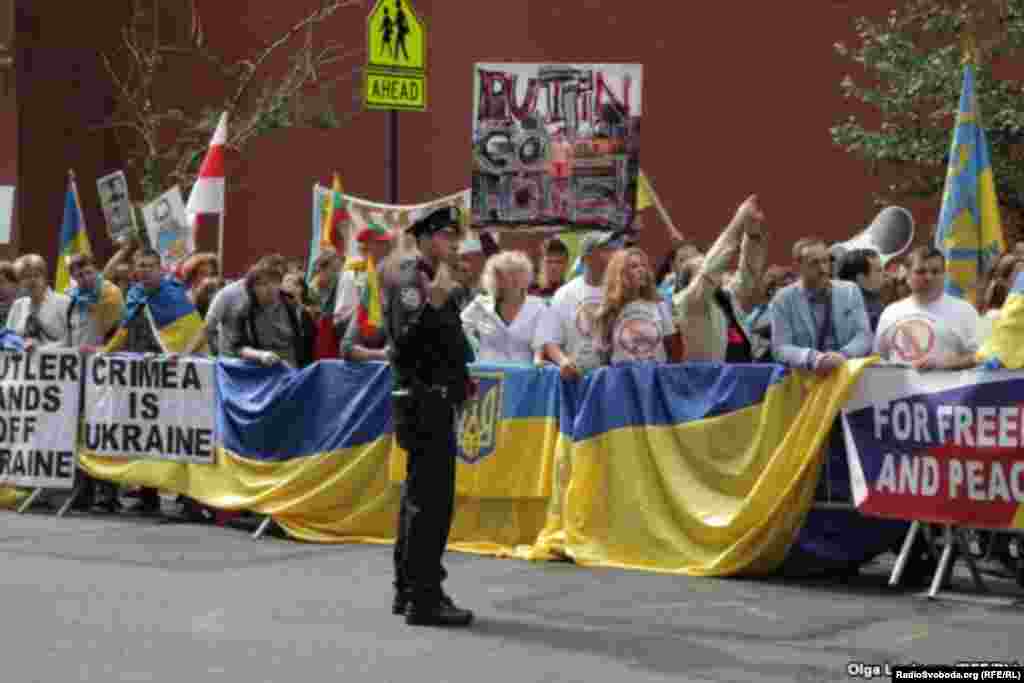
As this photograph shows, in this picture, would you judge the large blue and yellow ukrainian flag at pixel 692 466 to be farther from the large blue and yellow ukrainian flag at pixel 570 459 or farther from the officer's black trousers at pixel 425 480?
the officer's black trousers at pixel 425 480

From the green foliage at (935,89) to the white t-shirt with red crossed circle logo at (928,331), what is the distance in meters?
8.70

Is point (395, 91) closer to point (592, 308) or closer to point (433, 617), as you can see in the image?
point (592, 308)

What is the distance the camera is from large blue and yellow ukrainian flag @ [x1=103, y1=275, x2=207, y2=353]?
1396cm

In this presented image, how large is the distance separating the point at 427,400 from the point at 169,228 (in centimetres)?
872

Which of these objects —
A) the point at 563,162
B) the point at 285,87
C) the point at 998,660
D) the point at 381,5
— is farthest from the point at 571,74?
the point at 285,87

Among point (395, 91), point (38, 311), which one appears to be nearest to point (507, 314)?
point (395, 91)

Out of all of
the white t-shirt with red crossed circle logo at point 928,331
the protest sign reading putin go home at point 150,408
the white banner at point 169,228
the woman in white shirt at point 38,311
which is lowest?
the protest sign reading putin go home at point 150,408

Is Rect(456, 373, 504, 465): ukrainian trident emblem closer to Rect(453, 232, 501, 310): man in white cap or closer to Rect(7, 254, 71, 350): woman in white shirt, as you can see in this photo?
Rect(453, 232, 501, 310): man in white cap

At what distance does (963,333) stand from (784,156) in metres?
13.0

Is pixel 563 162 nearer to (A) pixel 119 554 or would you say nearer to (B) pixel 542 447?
(B) pixel 542 447

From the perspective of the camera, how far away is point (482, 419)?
1150cm

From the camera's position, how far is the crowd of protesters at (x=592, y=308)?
10477mm

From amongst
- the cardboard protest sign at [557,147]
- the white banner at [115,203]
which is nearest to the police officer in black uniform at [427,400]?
the cardboard protest sign at [557,147]

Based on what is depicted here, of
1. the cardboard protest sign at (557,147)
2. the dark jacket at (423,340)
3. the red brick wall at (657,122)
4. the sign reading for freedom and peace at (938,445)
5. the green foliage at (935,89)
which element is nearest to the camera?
the dark jacket at (423,340)
